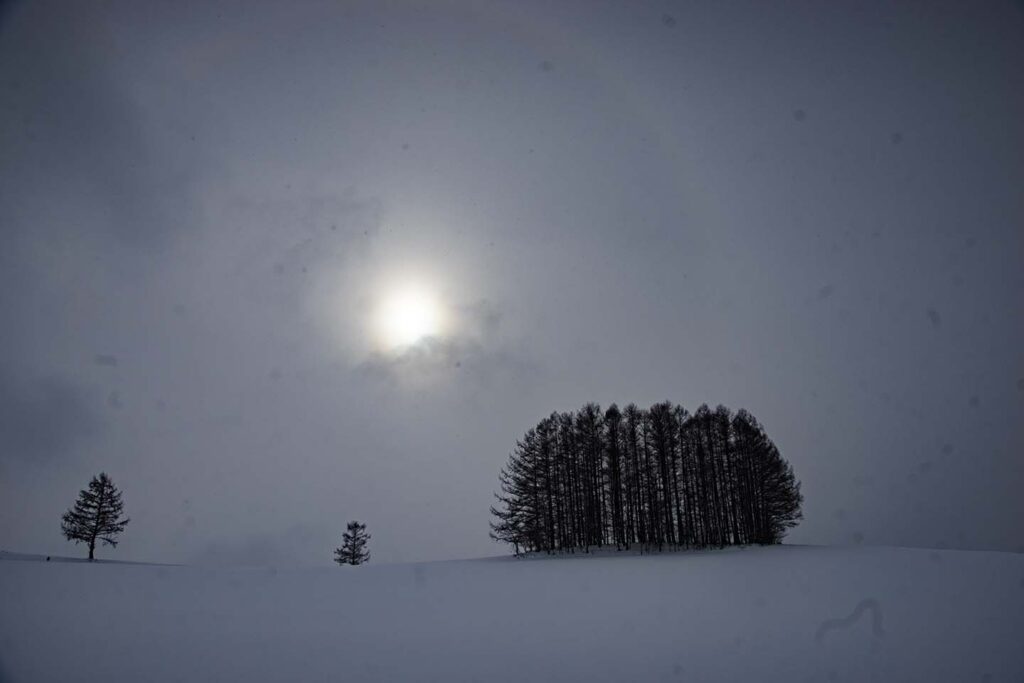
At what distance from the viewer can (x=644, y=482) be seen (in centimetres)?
3453

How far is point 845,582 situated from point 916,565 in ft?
20.8

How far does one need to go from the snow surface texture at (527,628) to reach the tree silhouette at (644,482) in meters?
20.3

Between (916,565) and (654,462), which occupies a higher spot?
(654,462)

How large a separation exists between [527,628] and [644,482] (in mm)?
28354

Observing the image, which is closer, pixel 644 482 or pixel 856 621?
pixel 856 621

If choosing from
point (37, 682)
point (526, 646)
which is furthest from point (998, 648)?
point (37, 682)

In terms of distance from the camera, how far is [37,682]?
241 inches

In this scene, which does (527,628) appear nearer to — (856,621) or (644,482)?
(856,621)

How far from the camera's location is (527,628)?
8.52m

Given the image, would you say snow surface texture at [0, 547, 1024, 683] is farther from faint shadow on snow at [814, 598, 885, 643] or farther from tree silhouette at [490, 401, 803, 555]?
tree silhouette at [490, 401, 803, 555]

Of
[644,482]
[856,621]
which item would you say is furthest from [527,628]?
[644,482]

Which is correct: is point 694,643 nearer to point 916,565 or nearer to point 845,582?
point 845,582

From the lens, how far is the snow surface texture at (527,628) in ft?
20.9

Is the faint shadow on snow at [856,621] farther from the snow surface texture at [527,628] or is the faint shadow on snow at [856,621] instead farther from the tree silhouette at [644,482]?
the tree silhouette at [644,482]
